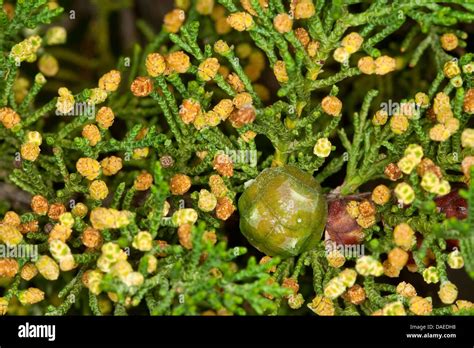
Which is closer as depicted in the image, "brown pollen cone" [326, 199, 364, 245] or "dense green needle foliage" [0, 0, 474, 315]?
"dense green needle foliage" [0, 0, 474, 315]

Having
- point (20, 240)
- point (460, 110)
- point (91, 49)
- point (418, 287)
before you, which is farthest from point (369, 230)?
point (91, 49)

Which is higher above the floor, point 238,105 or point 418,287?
point 238,105

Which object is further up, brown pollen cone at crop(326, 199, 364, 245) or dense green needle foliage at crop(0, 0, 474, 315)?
dense green needle foliage at crop(0, 0, 474, 315)

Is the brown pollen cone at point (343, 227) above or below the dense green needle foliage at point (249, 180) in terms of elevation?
below

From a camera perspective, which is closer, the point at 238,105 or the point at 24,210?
the point at 238,105

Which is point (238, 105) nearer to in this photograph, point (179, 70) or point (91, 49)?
point (179, 70)

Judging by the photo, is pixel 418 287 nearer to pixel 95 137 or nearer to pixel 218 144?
pixel 218 144

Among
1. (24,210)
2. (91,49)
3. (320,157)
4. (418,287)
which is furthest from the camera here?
(91,49)

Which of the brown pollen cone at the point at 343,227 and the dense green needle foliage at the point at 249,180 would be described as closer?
the dense green needle foliage at the point at 249,180
